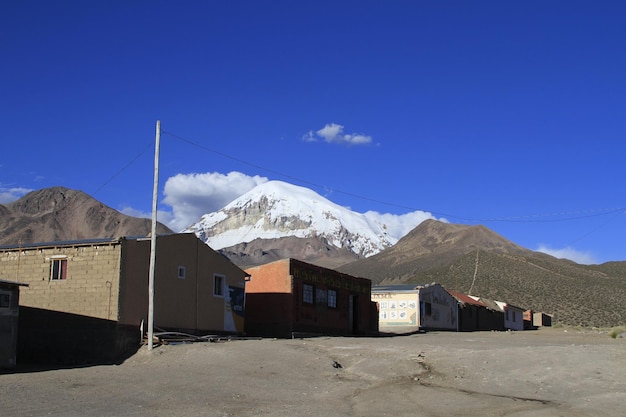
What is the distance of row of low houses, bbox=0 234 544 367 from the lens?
81.8 feet

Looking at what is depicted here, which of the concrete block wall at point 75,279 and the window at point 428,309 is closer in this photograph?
the concrete block wall at point 75,279

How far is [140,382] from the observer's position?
17484mm

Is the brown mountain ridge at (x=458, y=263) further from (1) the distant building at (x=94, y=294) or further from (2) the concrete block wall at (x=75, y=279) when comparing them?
(2) the concrete block wall at (x=75, y=279)

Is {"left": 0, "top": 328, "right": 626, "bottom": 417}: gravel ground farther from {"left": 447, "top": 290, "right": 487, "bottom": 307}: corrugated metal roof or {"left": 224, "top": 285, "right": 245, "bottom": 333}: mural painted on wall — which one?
{"left": 447, "top": 290, "right": 487, "bottom": 307}: corrugated metal roof

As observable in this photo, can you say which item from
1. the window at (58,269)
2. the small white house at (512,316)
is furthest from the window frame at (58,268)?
the small white house at (512,316)

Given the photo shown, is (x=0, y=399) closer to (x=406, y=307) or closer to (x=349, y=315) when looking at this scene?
(x=349, y=315)

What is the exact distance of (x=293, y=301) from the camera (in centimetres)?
3578

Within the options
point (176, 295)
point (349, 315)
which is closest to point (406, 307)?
point (349, 315)

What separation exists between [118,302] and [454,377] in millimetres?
12705

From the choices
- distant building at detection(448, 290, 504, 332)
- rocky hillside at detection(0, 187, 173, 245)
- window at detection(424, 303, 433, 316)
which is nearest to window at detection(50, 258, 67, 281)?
window at detection(424, 303, 433, 316)

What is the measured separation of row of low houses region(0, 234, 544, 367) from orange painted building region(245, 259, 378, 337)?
56 millimetres

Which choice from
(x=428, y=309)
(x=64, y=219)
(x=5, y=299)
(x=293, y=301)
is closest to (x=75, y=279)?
(x=5, y=299)

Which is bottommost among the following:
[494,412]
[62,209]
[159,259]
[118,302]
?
[494,412]

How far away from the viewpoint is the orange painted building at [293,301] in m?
35.7
